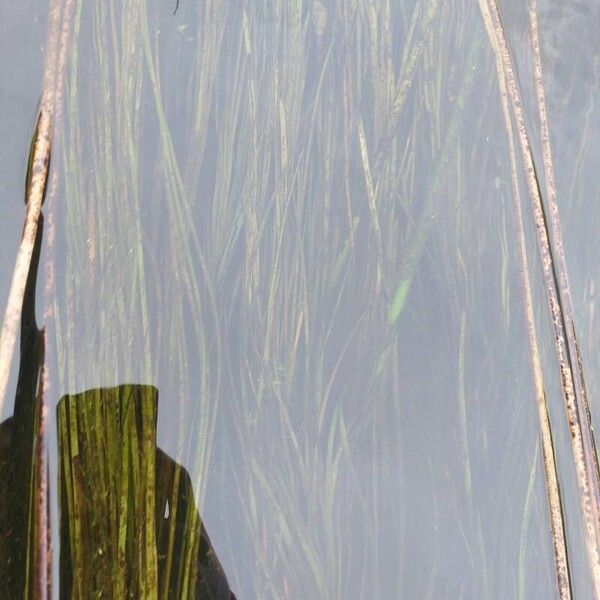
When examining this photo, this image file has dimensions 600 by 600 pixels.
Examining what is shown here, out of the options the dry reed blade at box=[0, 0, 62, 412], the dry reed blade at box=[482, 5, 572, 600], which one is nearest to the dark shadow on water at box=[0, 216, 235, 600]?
the dry reed blade at box=[0, 0, 62, 412]

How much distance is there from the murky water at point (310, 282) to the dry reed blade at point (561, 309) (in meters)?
0.02

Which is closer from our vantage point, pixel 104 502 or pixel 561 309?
pixel 104 502

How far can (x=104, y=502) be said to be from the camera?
2.64 ft

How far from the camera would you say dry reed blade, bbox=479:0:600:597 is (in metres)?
→ 0.91

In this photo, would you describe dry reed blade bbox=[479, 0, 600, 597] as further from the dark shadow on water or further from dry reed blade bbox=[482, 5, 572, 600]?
the dark shadow on water

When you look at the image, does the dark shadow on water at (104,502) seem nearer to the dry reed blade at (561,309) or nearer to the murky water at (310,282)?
the murky water at (310,282)

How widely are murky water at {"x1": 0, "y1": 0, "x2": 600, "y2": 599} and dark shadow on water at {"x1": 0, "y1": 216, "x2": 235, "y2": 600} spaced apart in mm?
18

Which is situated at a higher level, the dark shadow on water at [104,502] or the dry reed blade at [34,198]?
the dry reed blade at [34,198]

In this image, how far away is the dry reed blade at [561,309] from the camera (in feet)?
2.99

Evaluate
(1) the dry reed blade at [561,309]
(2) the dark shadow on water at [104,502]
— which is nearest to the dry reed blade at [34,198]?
(2) the dark shadow on water at [104,502]

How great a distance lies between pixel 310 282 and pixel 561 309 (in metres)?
0.40

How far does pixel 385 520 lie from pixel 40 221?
2.03 ft

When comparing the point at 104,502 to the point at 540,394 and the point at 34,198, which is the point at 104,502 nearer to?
the point at 34,198

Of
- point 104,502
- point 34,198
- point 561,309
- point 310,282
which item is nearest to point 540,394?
point 561,309
